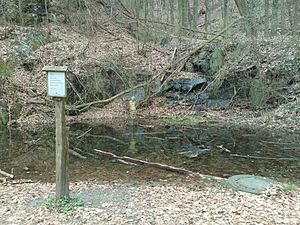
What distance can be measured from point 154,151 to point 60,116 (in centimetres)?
524

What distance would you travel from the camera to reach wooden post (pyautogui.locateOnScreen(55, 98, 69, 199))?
586 cm

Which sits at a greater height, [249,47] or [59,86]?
[249,47]

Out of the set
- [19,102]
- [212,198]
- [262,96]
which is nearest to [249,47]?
[262,96]

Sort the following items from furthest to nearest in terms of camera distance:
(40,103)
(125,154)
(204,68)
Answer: (204,68) → (40,103) → (125,154)

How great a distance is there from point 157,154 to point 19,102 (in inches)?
270

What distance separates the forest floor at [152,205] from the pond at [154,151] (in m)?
1.25

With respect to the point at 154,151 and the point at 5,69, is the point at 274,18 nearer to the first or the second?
the point at 154,151

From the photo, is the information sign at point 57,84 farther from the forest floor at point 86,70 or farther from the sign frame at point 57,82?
the forest floor at point 86,70

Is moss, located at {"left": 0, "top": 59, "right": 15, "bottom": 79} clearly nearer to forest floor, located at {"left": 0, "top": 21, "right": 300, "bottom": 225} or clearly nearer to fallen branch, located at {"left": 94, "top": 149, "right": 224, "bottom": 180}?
fallen branch, located at {"left": 94, "top": 149, "right": 224, "bottom": 180}

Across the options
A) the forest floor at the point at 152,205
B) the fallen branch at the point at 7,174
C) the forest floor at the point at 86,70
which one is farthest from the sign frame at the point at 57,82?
the forest floor at the point at 86,70

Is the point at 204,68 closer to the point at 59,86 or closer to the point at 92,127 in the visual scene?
the point at 92,127

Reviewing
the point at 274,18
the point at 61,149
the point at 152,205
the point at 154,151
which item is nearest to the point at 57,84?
the point at 61,149

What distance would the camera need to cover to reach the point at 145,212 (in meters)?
5.73

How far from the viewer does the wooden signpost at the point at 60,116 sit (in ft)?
19.1
